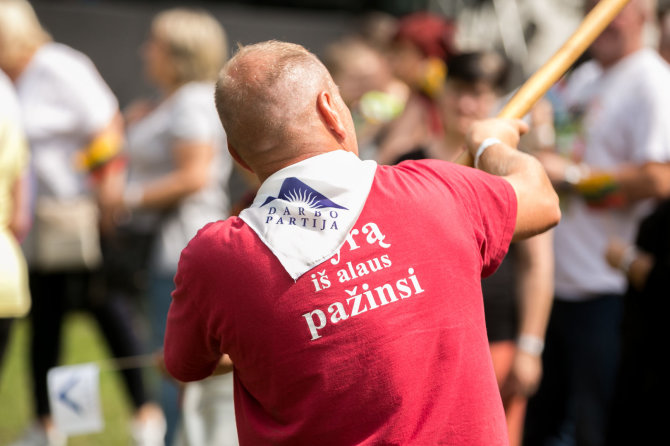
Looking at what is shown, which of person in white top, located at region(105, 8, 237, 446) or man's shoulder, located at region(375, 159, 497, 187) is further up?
man's shoulder, located at region(375, 159, 497, 187)

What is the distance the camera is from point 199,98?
13.0 feet

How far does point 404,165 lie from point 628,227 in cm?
205

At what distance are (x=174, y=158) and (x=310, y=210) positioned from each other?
2.51 metres

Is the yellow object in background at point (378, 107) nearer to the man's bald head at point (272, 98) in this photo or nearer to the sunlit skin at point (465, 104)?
the sunlit skin at point (465, 104)

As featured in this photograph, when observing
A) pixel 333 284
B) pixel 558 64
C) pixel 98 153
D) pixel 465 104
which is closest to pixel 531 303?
pixel 465 104

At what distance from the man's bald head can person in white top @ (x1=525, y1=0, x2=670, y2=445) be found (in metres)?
1.98

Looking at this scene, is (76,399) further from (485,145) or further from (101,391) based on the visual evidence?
(485,145)

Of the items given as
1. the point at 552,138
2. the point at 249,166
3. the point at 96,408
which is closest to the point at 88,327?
the point at 96,408

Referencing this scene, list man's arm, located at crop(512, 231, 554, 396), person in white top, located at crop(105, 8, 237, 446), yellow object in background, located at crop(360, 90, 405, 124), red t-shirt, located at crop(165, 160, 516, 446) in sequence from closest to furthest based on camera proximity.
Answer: red t-shirt, located at crop(165, 160, 516, 446), man's arm, located at crop(512, 231, 554, 396), person in white top, located at crop(105, 8, 237, 446), yellow object in background, located at crop(360, 90, 405, 124)

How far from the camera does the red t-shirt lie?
1569 mm

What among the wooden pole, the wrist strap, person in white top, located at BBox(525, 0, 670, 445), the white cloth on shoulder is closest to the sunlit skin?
person in white top, located at BBox(525, 0, 670, 445)

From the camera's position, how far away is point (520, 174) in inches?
69.9

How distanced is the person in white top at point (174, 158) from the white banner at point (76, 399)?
0.52 m

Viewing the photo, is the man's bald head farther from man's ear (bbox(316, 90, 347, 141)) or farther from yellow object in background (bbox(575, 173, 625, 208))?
yellow object in background (bbox(575, 173, 625, 208))
